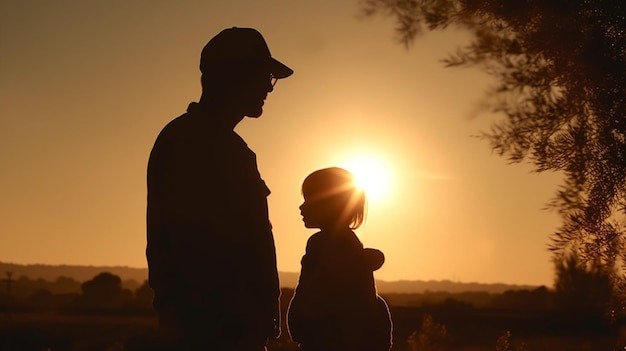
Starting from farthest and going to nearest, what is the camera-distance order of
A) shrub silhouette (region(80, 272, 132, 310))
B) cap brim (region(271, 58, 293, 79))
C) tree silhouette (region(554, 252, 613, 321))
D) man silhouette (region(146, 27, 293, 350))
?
shrub silhouette (region(80, 272, 132, 310)) < tree silhouette (region(554, 252, 613, 321)) < cap brim (region(271, 58, 293, 79)) < man silhouette (region(146, 27, 293, 350))

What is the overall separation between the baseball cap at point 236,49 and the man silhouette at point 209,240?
0.29 meters

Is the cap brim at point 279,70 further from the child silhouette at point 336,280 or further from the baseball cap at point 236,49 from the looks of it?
the child silhouette at point 336,280

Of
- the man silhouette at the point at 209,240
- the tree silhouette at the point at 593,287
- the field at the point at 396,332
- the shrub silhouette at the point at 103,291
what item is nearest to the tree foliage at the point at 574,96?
the tree silhouette at the point at 593,287

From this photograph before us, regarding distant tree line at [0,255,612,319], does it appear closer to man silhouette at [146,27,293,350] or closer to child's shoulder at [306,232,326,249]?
child's shoulder at [306,232,326,249]

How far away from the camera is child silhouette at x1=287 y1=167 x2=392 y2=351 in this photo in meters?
5.69

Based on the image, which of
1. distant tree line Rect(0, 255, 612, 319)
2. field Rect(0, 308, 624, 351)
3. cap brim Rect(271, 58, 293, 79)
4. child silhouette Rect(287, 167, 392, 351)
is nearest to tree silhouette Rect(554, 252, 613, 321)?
distant tree line Rect(0, 255, 612, 319)

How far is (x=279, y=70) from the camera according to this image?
14.9 ft

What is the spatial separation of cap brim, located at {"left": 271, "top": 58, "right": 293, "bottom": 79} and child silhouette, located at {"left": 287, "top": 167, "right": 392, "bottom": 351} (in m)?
1.27

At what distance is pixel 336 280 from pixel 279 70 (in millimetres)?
1737

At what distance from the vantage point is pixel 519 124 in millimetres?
8109

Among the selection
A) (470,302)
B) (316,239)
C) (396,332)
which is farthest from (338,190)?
(470,302)

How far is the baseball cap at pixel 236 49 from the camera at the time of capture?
14.4ft

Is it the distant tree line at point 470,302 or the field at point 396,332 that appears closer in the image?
the distant tree line at point 470,302

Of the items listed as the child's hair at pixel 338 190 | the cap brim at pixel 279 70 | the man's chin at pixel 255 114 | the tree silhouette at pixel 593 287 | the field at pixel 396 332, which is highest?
the cap brim at pixel 279 70
